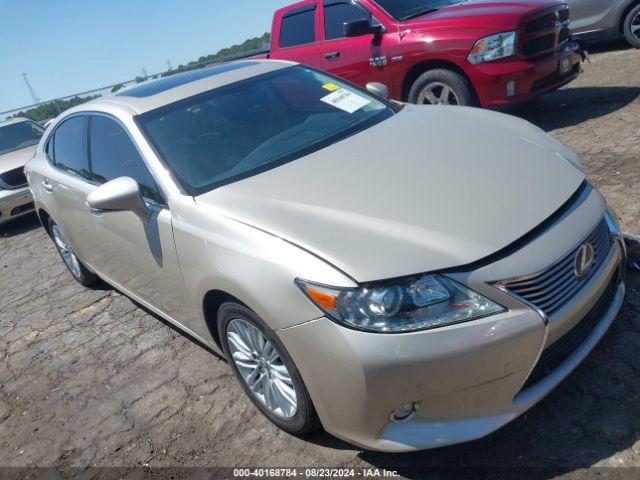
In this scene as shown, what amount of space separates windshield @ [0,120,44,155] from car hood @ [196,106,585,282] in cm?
815

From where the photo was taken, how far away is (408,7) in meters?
6.87

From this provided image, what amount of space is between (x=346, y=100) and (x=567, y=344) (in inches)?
82.2

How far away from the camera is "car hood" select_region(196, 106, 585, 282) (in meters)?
2.16

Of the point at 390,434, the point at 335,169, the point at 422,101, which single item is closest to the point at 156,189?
the point at 335,169

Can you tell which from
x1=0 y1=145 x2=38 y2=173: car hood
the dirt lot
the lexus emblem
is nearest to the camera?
the lexus emblem

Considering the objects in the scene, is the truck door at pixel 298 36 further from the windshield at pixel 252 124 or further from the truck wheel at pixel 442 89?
the windshield at pixel 252 124

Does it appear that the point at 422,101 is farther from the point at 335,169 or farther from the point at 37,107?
the point at 37,107

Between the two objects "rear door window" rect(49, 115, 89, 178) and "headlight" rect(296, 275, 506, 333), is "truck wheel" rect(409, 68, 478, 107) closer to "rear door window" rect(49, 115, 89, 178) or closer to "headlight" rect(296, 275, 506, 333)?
"rear door window" rect(49, 115, 89, 178)

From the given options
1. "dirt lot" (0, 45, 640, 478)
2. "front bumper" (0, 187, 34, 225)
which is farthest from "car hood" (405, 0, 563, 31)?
"front bumper" (0, 187, 34, 225)

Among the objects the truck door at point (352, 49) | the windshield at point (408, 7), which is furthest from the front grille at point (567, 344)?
the windshield at point (408, 7)

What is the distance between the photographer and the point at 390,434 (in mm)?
2172

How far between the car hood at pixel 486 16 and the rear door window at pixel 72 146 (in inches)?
153

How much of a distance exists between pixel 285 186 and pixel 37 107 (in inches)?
628

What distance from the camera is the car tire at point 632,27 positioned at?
8.50 metres
